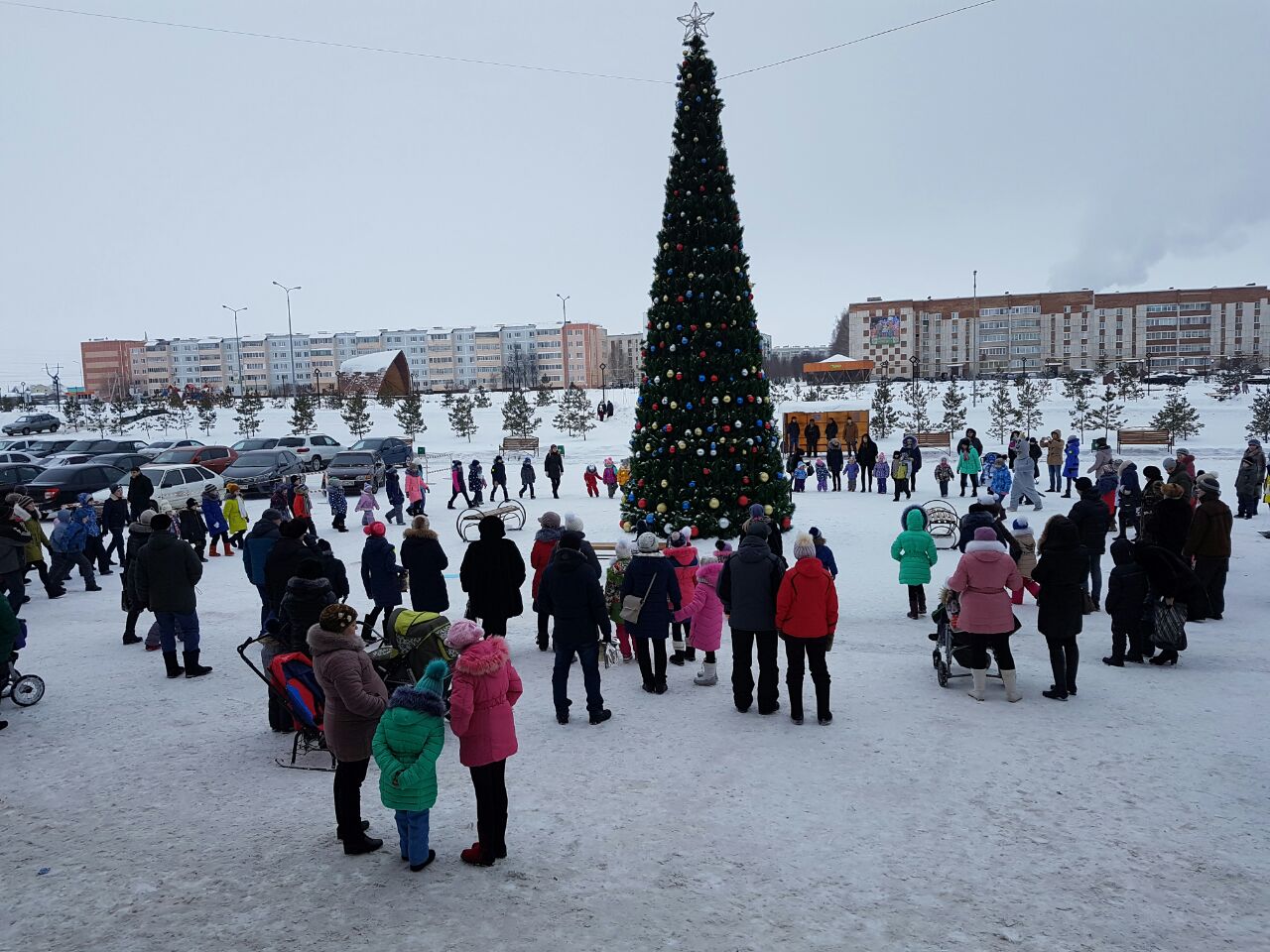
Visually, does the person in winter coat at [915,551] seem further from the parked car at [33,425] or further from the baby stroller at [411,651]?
the parked car at [33,425]

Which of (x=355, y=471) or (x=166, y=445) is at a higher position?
(x=166, y=445)

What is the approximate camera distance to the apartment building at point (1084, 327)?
106 meters

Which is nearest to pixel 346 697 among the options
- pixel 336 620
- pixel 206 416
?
pixel 336 620

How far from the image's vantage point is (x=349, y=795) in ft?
14.8

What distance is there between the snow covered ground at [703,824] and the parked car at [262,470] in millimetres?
16375

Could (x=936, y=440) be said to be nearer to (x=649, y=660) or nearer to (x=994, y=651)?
(x=994, y=651)

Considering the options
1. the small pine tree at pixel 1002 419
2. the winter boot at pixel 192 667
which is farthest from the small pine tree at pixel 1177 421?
the winter boot at pixel 192 667

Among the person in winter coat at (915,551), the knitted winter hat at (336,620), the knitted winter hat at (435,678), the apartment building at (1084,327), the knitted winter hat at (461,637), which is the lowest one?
the person in winter coat at (915,551)

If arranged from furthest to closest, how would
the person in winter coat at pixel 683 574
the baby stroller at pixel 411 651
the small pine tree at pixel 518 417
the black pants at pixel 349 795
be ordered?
the small pine tree at pixel 518 417 < the person in winter coat at pixel 683 574 < the baby stroller at pixel 411 651 < the black pants at pixel 349 795

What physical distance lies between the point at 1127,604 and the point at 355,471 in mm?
19558

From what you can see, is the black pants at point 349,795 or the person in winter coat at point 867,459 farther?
the person in winter coat at point 867,459

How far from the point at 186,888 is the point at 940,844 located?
13.3 ft

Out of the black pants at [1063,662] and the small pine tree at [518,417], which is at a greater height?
the small pine tree at [518,417]

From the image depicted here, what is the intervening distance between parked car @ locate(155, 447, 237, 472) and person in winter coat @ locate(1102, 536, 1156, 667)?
86.4 ft
